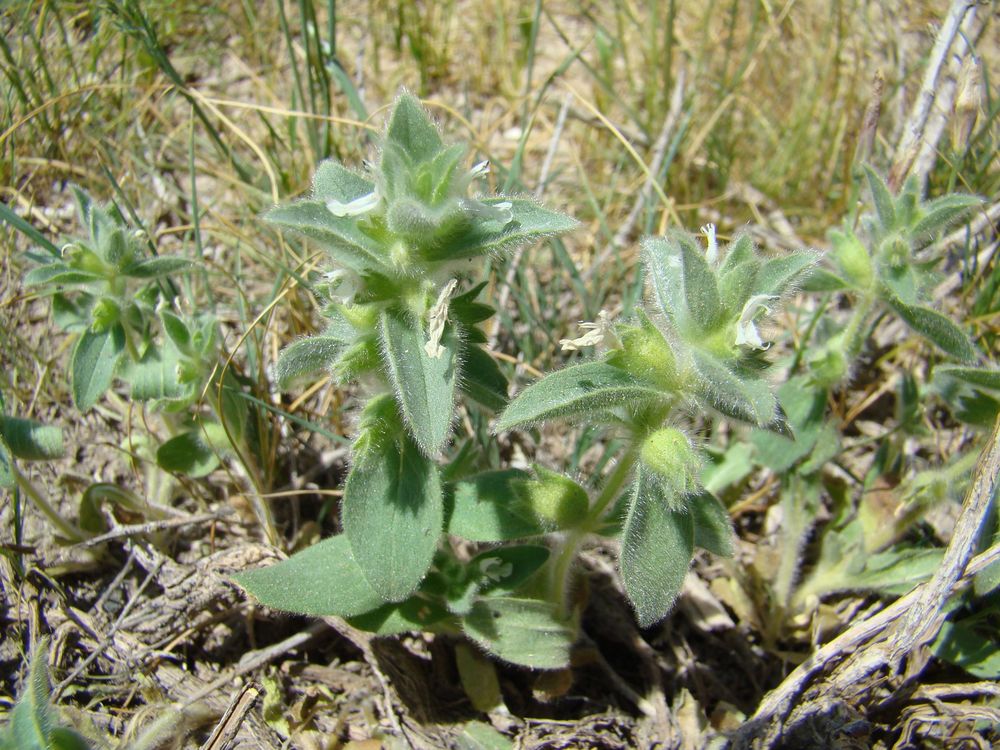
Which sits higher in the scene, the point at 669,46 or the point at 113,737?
the point at 669,46

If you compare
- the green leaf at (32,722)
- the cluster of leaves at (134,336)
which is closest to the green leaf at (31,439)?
the cluster of leaves at (134,336)

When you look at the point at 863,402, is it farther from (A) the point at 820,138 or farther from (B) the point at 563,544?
(B) the point at 563,544

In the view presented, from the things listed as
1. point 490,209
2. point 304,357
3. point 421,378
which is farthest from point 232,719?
point 490,209

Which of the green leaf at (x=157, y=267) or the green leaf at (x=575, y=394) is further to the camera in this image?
the green leaf at (x=157, y=267)

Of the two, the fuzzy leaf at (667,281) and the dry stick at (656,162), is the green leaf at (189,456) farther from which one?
the dry stick at (656,162)

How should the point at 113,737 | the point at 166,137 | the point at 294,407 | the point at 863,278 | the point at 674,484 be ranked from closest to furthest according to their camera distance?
the point at 674,484 < the point at 113,737 < the point at 863,278 < the point at 294,407 < the point at 166,137

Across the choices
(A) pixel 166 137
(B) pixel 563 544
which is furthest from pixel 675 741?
(A) pixel 166 137
